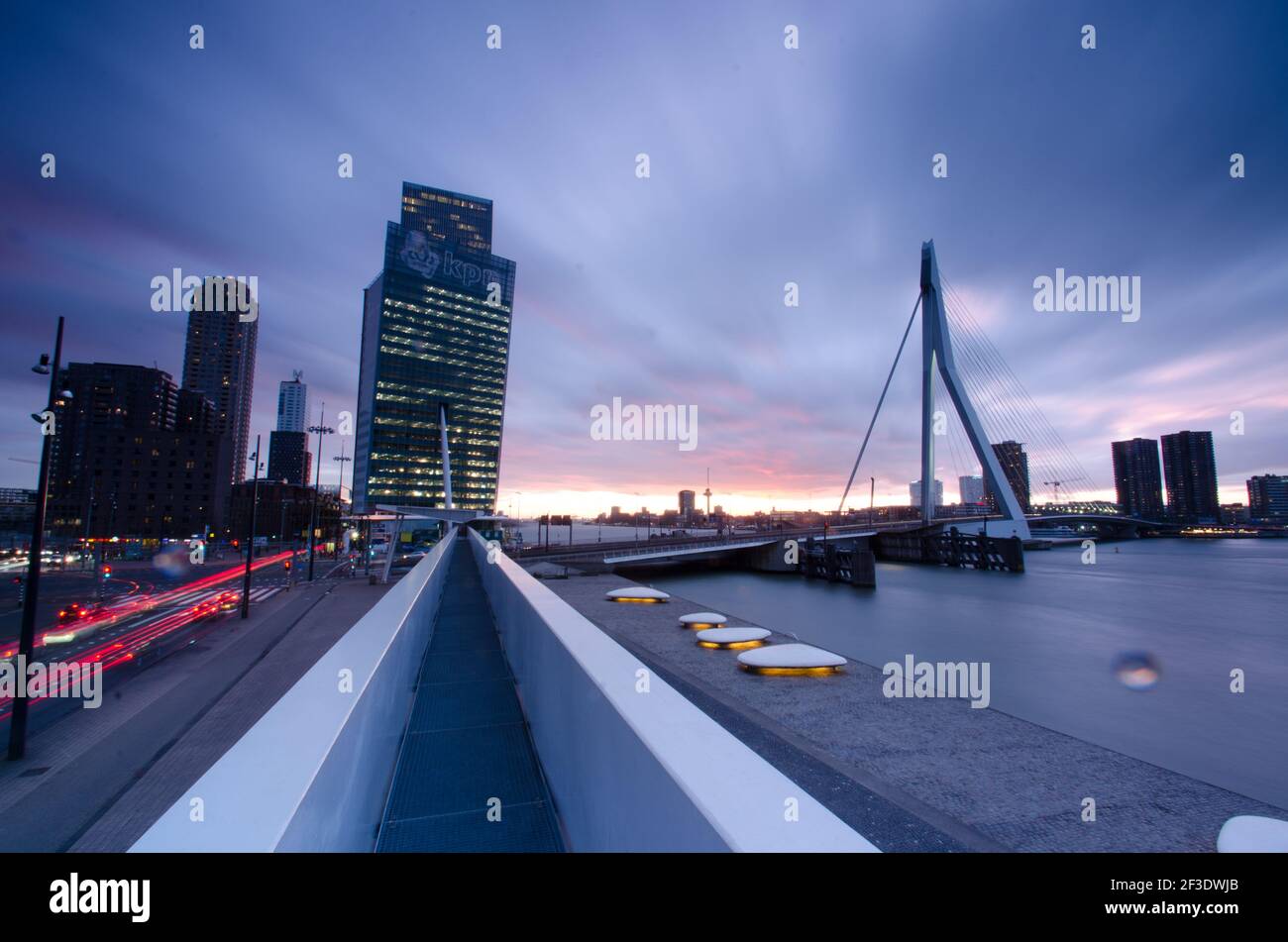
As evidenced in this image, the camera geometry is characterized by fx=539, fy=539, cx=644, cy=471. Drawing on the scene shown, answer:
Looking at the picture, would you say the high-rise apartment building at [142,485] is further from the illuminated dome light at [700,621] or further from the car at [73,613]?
the illuminated dome light at [700,621]

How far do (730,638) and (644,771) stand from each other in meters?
11.8

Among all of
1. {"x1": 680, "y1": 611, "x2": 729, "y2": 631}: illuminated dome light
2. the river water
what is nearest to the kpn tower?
the river water

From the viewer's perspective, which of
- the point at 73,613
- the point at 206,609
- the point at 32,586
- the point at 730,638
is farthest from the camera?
the point at 206,609

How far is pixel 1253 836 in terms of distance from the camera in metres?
4.59

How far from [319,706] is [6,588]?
53021 mm

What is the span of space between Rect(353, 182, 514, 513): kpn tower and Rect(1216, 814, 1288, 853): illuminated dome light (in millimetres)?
101569

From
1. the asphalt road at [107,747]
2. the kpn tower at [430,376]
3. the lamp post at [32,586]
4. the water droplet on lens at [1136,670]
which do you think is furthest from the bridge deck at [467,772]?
the kpn tower at [430,376]

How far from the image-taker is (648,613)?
1802 cm

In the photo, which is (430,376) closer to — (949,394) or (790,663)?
(949,394)

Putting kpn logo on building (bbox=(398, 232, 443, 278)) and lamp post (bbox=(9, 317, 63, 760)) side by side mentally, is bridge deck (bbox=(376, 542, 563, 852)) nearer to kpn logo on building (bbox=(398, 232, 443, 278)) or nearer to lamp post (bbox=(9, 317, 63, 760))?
lamp post (bbox=(9, 317, 63, 760))

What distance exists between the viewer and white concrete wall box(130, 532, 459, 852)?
4.70ft

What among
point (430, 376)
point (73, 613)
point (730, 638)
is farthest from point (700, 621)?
point (430, 376)

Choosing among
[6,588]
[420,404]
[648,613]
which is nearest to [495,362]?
[420,404]
